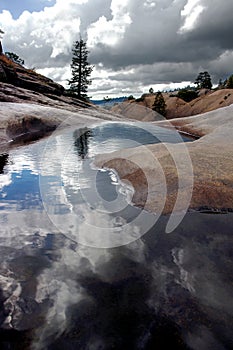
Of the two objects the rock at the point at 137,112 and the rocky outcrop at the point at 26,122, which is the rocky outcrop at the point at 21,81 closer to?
the rocky outcrop at the point at 26,122

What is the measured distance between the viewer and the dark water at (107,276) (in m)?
3.43

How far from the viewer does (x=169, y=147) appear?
40.5ft

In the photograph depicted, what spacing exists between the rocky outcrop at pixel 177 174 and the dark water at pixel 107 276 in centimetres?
67

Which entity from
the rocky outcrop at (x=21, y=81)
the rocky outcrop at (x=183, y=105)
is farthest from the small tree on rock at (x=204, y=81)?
the rocky outcrop at (x=21, y=81)

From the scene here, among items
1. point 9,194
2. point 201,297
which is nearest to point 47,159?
point 9,194

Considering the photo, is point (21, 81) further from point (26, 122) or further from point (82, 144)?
point (82, 144)

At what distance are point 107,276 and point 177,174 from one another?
506 centimetres

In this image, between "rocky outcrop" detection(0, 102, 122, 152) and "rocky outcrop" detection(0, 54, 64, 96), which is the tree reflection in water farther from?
"rocky outcrop" detection(0, 54, 64, 96)

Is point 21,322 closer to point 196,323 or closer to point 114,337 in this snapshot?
point 114,337

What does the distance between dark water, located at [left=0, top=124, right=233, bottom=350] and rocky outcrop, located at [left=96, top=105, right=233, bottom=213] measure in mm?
668

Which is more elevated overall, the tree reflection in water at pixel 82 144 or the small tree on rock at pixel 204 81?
the small tree on rock at pixel 204 81

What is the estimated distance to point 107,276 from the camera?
455cm

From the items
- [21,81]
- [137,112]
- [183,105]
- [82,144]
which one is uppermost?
[21,81]

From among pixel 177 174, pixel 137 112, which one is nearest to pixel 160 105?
pixel 137 112
